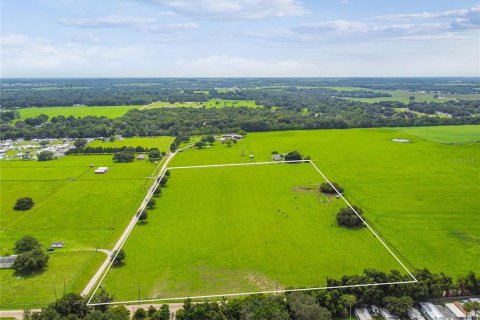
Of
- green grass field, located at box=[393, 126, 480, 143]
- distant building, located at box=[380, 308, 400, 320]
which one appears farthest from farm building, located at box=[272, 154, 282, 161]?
distant building, located at box=[380, 308, 400, 320]

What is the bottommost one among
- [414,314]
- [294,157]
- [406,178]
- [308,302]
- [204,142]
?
[414,314]

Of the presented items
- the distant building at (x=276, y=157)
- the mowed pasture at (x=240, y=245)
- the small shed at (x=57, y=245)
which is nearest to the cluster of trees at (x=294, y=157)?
the distant building at (x=276, y=157)

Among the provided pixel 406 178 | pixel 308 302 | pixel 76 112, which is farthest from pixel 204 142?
pixel 76 112

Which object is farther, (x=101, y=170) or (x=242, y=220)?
(x=101, y=170)

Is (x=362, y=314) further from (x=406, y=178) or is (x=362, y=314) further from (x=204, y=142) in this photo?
(x=204, y=142)

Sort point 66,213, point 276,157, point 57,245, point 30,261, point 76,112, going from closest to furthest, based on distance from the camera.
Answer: point 30,261 → point 57,245 → point 66,213 → point 276,157 → point 76,112

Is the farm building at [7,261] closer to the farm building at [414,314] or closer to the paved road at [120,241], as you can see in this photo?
the paved road at [120,241]

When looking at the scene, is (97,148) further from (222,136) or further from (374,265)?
(374,265)
